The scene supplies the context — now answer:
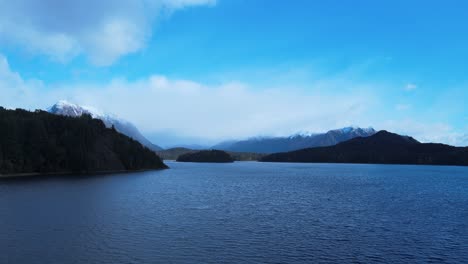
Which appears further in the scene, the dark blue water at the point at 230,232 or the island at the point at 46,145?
the island at the point at 46,145

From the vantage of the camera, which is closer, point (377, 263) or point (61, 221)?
point (377, 263)

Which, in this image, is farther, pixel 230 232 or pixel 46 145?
pixel 46 145

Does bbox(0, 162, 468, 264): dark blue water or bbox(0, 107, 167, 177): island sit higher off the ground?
bbox(0, 107, 167, 177): island

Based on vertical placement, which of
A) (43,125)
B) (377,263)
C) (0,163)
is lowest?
(377,263)

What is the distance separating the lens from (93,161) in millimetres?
189125

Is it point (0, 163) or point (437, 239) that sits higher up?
point (0, 163)

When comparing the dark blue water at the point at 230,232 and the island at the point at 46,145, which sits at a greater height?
the island at the point at 46,145

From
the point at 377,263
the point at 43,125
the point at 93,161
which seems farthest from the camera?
the point at 93,161

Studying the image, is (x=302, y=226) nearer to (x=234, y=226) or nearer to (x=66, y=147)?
(x=234, y=226)

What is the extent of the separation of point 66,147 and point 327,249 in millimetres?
166078

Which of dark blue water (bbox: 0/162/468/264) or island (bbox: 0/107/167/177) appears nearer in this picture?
dark blue water (bbox: 0/162/468/264)

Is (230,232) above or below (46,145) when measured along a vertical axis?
below

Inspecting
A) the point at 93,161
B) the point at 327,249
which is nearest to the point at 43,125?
the point at 93,161

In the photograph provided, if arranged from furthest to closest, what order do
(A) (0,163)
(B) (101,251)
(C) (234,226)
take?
1. (A) (0,163)
2. (C) (234,226)
3. (B) (101,251)
